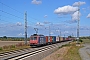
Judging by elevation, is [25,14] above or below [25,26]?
above

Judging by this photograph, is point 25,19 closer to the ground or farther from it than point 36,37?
farther from it

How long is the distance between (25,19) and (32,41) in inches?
224

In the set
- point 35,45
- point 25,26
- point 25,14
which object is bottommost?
point 35,45

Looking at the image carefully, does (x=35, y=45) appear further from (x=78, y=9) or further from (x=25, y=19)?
(x=78, y=9)

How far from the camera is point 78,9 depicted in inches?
2062

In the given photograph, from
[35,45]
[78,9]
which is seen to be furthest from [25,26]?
[78,9]

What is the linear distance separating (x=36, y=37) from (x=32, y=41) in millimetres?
1338

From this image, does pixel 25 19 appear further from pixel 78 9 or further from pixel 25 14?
pixel 78 9

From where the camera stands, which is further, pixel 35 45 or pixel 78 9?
pixel 78 9

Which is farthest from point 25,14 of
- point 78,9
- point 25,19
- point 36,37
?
point 78,9

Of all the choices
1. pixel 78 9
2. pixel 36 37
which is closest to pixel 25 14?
pixel 36 37

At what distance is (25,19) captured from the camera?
161 ft

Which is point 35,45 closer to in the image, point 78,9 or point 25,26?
point 25,26

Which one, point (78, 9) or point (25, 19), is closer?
point (25, 19)
